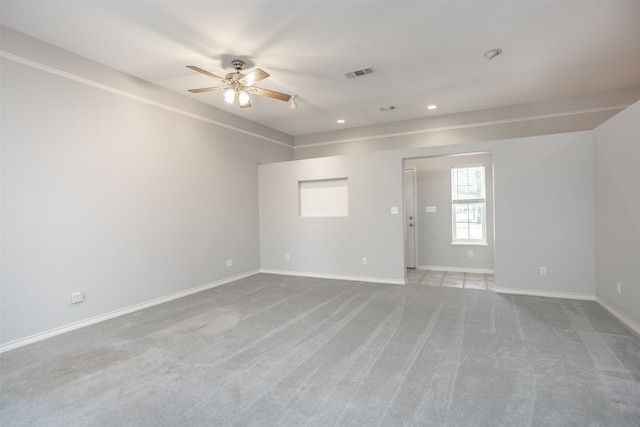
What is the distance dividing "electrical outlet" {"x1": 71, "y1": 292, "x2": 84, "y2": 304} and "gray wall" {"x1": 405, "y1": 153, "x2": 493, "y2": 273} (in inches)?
225

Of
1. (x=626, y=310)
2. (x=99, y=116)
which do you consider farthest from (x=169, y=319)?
(x=626, y=310)

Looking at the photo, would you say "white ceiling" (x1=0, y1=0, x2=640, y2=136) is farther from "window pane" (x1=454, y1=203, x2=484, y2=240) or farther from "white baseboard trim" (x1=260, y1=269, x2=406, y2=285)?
"white baseboard trim" (x1=260, y1=269, x2=406, y2=285)

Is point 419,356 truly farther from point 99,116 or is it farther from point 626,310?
point 99,116

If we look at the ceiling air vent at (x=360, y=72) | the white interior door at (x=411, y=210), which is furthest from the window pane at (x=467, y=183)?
the ceiling air vent at (x=360, y=72)

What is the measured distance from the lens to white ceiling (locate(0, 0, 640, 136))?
274 cm

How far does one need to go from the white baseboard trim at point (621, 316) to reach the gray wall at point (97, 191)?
17.7ft

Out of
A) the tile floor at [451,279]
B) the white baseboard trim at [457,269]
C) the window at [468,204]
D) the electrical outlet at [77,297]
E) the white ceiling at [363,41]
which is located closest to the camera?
the white ceiling at [363,41]

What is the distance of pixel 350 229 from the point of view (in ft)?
18.2

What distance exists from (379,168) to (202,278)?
11.5 ft

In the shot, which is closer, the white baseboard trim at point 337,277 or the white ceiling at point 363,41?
the white ceiling at point 363,41

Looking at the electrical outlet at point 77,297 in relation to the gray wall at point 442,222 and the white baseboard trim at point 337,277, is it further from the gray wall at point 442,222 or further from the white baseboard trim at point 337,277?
the gray wall at point 442,222

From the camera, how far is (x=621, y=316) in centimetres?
331

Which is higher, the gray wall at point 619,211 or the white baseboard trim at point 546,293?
the gray wall at point 619,211

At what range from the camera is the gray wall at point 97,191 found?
9.77 feet
